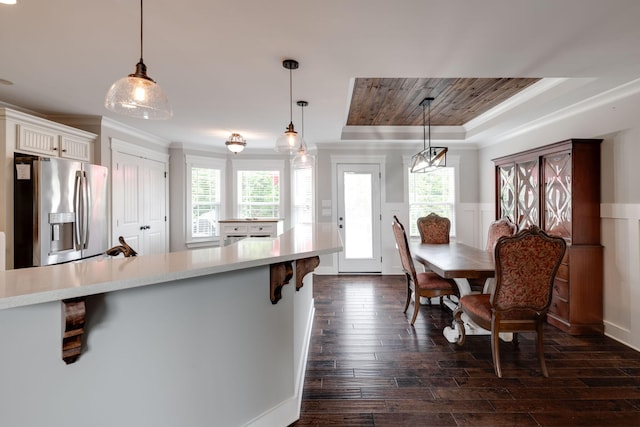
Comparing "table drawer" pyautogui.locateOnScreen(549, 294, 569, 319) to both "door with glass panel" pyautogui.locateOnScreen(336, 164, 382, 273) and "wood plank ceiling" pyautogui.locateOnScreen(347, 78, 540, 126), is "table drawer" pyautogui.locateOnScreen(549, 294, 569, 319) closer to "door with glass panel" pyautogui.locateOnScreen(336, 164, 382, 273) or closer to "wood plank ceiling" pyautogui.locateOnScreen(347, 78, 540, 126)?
"wood plank ceiling" pyautogui.locateOnScreen(347, 78, 540, 126)

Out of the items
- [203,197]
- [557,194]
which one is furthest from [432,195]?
[203,197]

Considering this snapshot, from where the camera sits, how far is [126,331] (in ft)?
3.97

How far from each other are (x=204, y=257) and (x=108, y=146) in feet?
11.8

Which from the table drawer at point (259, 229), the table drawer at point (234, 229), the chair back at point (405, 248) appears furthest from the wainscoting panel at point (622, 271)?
the table drawer at point (234, 229)

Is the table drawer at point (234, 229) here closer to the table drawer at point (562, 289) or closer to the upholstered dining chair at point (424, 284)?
the upholstered dining chair at point (424, 284)

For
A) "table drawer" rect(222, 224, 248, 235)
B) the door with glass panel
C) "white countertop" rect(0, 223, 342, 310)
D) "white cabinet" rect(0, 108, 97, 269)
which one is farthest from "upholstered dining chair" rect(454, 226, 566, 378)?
"white cabinet" rect(0, 108, 97, 269)

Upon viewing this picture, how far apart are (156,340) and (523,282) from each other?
2.37 m

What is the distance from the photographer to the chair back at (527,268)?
7.00ft

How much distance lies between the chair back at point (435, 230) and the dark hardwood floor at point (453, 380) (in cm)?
136

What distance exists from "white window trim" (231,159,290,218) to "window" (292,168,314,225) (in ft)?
0.75

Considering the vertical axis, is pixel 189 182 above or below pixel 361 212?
above

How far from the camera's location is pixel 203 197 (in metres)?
5.70

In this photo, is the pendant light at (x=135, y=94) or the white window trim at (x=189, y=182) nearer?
the pendant light at (x=135, y=94)

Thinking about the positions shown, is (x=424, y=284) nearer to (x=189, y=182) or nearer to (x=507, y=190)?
(x=507, y=190)
